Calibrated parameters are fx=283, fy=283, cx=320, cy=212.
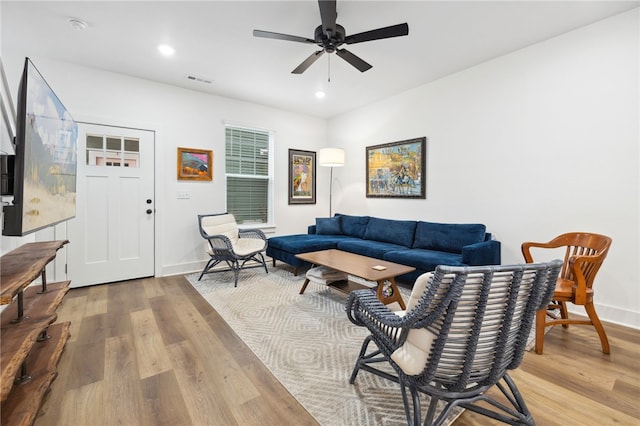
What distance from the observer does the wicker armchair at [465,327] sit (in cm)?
111

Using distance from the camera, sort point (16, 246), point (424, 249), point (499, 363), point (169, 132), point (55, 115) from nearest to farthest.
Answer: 1. point (499, 363)
2. point (55, 115)
3. point (16, 246)
4. point (424, 249)
5. point (169, 132)

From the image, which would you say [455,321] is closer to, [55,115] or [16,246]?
[55,115]

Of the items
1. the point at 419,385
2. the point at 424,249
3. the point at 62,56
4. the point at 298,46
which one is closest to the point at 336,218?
the point at 424,249

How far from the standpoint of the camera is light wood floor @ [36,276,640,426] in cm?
151

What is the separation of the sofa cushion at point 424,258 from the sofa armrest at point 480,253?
11 centimetres

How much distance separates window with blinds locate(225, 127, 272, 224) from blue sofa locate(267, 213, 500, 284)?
845mm

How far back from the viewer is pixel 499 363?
129cm

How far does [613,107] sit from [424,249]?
2.30 metres

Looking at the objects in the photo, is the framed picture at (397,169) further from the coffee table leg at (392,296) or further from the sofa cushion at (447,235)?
the coffee table leg at (392,296)

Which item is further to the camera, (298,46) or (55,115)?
(298,46)

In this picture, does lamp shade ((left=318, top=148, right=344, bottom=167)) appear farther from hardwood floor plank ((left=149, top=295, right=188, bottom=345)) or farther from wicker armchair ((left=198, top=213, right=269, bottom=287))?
hardwood floor plank ((left=149, top=295, right=188, bottom=345))

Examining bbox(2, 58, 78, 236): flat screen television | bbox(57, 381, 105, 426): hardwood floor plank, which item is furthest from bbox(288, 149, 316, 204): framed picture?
bbox(57, 381, 105, 426): hardwood floor plank

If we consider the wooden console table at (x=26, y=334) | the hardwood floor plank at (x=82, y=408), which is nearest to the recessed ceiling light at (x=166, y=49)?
the wooden console table at (x=26, y=334)

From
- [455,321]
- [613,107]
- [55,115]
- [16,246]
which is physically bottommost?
[455,321]
